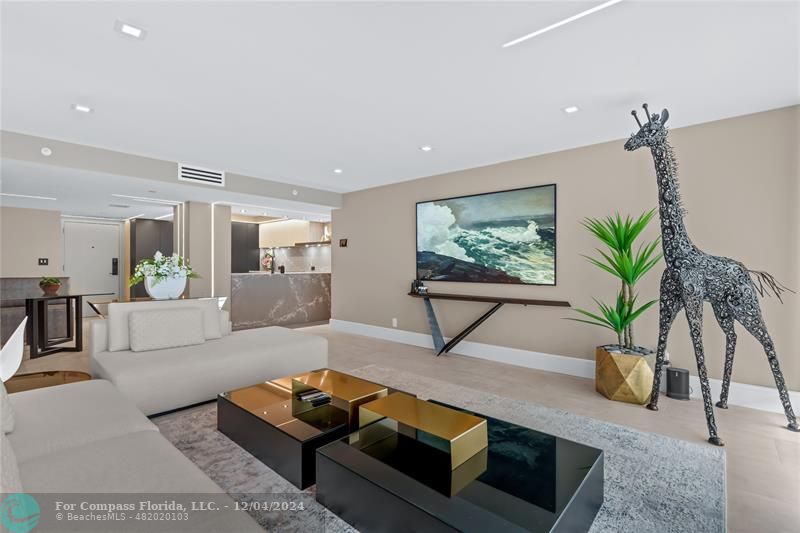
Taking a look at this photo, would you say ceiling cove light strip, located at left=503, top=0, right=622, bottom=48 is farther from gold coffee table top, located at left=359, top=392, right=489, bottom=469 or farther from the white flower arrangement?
the white flower arrangement

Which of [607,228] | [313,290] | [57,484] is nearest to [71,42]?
[57,484]

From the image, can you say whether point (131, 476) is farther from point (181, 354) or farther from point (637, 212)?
point (637, 212)

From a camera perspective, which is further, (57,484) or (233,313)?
(233,313)

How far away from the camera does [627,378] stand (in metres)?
3.25

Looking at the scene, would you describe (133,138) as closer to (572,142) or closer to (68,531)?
(68,531)

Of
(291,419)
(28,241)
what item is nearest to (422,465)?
(291,419)

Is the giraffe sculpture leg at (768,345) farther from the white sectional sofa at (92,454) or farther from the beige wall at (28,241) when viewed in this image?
the beige wall at (28,241)

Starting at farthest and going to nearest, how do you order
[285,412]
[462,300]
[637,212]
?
[462,300], [637,212], [285,412]

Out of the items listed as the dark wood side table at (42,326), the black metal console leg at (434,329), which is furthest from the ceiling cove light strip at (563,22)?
the dark wood side table at (42,326)

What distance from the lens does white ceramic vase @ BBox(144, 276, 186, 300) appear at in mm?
3516

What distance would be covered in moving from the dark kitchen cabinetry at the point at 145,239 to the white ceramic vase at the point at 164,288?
5.93 meters

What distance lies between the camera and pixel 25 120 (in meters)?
3.46

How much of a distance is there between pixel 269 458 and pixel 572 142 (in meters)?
4.03

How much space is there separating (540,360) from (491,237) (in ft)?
5.28
